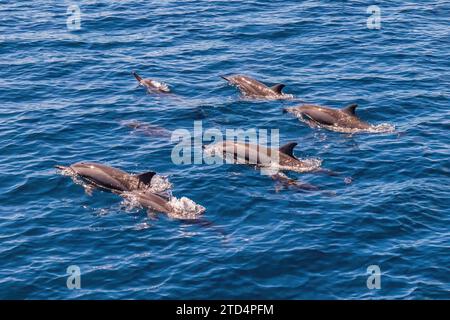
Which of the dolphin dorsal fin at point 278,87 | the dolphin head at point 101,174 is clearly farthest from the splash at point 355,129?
the dolphin head at point 101,174

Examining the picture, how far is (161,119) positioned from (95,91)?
5.71m

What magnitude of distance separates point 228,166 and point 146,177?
4129mm

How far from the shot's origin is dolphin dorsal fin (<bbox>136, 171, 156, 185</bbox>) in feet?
96.6

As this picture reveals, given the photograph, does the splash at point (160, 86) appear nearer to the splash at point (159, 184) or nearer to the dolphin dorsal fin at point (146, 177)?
the splash at point (159, 184)

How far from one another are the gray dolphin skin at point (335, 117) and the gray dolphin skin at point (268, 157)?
12.4 feet

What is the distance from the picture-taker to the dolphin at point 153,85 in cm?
4047

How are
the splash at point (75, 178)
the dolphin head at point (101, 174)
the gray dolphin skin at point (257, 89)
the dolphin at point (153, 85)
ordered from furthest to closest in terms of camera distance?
the dolphin at point (153, 85), the gray dolphin skin at point (257, 89), the splash at point (75, 178), the dolphin head at point (101, 174)

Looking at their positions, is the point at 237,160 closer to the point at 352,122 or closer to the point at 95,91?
the point at 352,122

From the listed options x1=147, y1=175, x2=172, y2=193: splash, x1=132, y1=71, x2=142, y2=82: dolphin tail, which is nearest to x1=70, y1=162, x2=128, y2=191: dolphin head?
x1=147, y1=175, x2=172, y2=193: splash

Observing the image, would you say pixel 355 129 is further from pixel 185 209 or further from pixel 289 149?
pixel 185 209

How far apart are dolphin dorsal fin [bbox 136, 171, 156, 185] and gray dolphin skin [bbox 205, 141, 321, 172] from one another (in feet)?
13.8

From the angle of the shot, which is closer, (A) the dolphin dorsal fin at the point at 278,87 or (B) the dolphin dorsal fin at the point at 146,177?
(B) the dolphin dorsal fin at the point at 146,177
